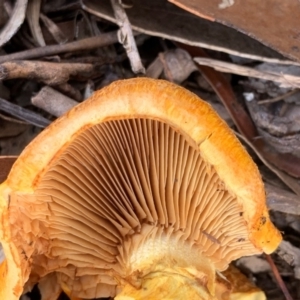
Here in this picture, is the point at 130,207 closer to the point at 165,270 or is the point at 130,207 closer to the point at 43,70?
the point at 165,270

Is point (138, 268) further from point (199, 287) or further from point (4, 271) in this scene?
point (4, 271)

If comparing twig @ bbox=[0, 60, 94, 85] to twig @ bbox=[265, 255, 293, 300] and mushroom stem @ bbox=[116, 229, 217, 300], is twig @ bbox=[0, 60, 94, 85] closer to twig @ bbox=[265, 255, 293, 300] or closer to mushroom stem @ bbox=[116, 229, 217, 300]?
mushroom stem @ bbox=[116, 229, 217, 300]

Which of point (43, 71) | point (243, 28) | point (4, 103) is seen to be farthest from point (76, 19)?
point (243, 28)

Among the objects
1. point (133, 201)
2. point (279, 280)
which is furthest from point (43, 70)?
point (279, 280)

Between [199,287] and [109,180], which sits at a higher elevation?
[109,180]

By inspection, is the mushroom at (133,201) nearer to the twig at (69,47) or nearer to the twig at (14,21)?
the twig at (69,47)

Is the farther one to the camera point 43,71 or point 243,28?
point 43,71
